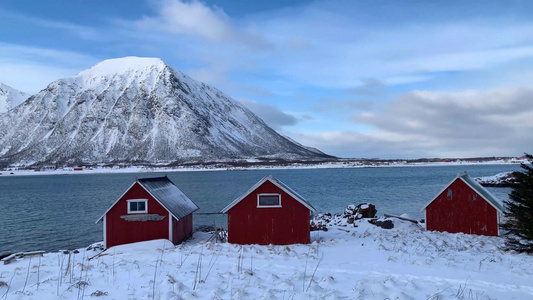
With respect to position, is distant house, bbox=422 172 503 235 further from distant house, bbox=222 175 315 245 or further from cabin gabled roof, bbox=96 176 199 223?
cabin gabled roof, bbox=96 176 199 223

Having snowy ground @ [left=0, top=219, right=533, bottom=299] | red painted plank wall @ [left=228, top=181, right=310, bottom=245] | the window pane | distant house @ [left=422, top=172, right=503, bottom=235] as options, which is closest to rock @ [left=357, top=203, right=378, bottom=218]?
distant house @ [left=422, top=172, right=503, bottom=235]

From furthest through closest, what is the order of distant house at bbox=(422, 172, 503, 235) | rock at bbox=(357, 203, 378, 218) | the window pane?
1. rock at bbox=(357, 203, 378, 218)
2. distant house at bbox=(422, 172, 503, 235)
3. the window pane

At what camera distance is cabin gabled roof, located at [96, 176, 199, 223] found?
25375mm

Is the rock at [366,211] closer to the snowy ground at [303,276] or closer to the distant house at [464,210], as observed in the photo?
the distant house at [464,210]

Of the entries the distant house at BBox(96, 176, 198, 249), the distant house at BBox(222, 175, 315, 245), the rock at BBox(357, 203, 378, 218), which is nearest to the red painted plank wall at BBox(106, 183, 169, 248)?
the distant house at BBox(96, 176, 198, 249)

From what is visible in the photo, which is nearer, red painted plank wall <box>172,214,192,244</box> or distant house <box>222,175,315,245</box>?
distant house <box>222,175,315,245</box>

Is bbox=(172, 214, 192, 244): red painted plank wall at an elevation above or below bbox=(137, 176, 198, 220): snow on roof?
below

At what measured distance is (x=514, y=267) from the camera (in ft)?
50.5

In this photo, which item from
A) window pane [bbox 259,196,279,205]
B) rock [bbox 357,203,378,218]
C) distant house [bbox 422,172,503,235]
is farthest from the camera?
rock [bbox 357,203,378,218]

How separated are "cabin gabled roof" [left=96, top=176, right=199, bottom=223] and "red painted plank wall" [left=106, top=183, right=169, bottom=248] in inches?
13.5

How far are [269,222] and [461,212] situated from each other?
40.7ft

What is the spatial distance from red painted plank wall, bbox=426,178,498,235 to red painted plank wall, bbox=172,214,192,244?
15.8m

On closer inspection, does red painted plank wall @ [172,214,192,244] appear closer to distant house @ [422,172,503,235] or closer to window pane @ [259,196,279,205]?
window pane @ [259,196,279,205]

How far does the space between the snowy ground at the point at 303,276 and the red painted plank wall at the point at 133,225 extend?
5097 mm
